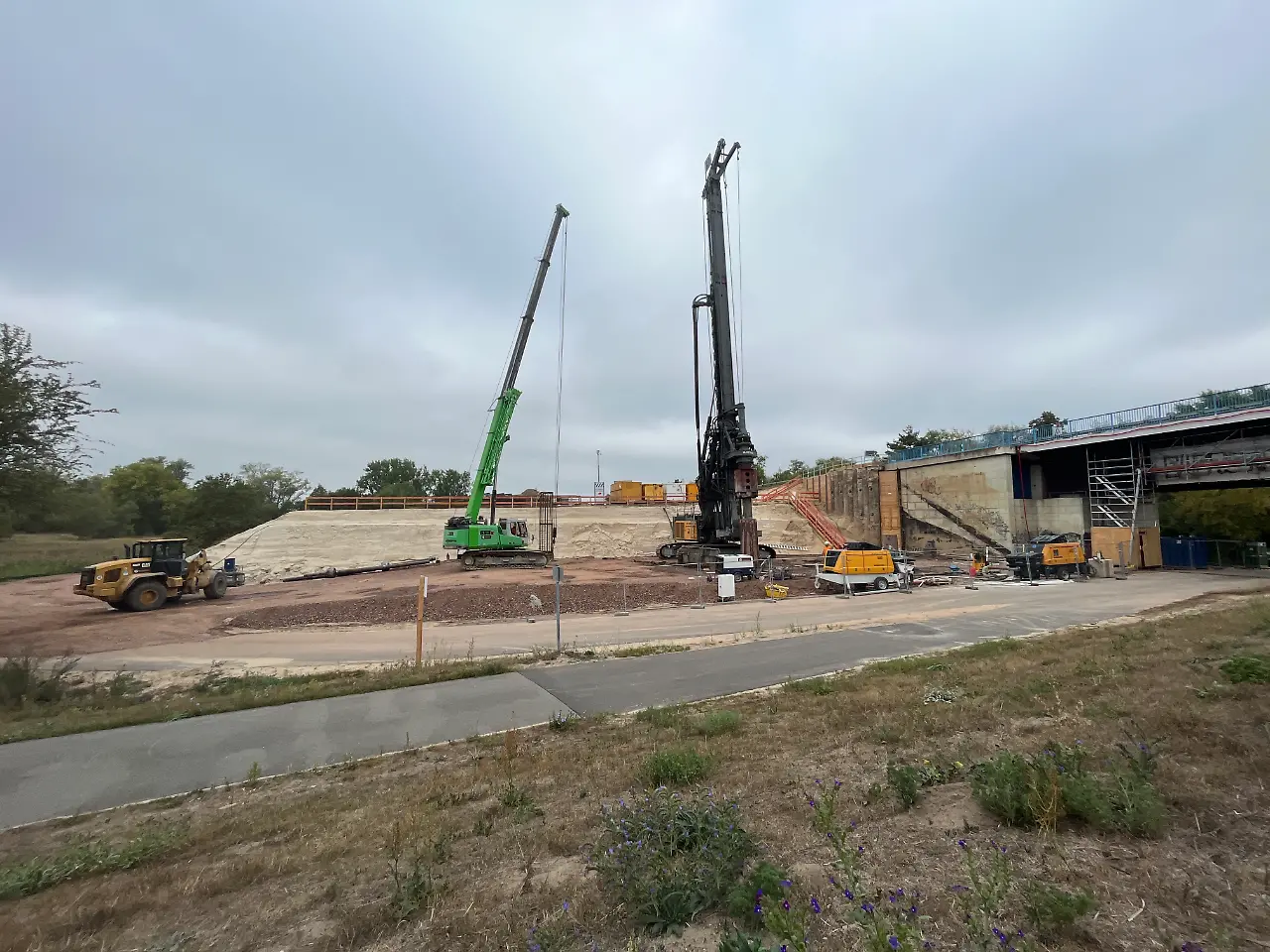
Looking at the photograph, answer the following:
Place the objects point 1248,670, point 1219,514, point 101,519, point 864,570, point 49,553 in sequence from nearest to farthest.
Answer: point 1248,670 < point 864,570 < point 1219,514 < point 49,553 < point 101,519

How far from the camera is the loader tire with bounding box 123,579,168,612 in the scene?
23250 millimetres

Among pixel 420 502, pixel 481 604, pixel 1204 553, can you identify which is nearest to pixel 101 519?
pixel 420 502

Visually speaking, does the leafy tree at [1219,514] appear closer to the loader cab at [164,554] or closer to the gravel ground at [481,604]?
the gravel ground at [481,604]

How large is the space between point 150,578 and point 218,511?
123ft

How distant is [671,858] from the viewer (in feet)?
11.4

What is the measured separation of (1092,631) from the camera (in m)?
12.5

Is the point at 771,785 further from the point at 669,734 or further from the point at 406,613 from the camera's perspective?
the point at 406,613

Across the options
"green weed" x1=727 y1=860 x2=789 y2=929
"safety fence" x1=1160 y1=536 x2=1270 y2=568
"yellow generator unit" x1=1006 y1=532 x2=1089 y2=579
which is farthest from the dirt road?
"safety fence" x1=1160 y1=536 x2=1270 y2=568

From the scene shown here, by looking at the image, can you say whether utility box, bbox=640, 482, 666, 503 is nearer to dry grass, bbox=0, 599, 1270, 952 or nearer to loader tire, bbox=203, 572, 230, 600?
loader tire, bbox=203, 572, 230, 600

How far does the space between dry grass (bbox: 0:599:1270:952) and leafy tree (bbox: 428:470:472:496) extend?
301 ft

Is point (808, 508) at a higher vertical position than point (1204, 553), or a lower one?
higher

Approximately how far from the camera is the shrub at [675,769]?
5.04m

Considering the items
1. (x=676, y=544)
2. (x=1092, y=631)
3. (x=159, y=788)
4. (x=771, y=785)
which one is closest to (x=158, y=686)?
(x=159, y=788)

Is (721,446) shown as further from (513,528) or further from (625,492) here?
(625,492)
